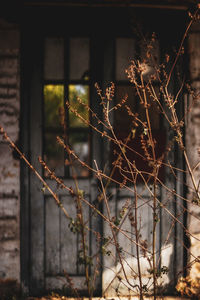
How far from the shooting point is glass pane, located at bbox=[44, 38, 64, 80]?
3672 millimetres

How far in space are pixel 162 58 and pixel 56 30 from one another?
1.18 meters

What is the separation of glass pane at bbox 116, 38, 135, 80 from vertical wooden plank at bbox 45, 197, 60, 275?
1.55 metres

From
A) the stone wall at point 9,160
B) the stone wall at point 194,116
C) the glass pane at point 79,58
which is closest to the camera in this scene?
the stone wall at point 9,160

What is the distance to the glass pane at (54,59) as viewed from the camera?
367 centimetres

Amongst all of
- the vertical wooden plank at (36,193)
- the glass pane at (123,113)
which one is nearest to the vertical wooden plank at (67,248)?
the vertical wooden plank at (36,193)

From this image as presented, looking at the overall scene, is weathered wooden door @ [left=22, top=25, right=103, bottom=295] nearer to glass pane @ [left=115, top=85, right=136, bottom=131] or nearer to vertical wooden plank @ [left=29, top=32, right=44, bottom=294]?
vertical wooden plank @ [left=29, top=32, right=44, bottom=294]

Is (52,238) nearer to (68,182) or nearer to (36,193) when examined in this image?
(36,193)

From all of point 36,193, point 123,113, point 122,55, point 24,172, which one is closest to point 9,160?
point 24,172

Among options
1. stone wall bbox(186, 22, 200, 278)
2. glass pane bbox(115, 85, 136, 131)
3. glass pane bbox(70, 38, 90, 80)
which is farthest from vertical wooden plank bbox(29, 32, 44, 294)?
stone wall bbox(186, 22, 200, 278)

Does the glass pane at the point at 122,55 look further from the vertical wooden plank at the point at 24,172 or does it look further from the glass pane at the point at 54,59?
the vertical wooden plank at the point at 24,172

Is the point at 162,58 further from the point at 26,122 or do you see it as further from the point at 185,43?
the point at 26,122

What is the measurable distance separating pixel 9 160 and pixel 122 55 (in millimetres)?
1643

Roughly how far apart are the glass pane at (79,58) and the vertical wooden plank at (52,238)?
1.37m

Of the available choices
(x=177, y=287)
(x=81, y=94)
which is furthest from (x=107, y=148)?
(x=177, y=287)
